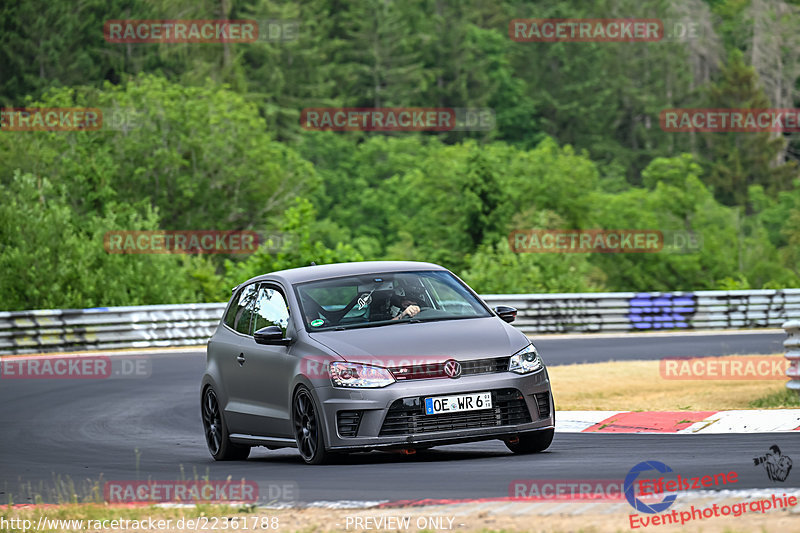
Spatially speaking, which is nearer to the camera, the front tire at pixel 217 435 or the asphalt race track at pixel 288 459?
the asphalt race track at pixel 288 459

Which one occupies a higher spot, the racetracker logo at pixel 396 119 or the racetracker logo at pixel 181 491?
the racetracker logo at pixel 396 119

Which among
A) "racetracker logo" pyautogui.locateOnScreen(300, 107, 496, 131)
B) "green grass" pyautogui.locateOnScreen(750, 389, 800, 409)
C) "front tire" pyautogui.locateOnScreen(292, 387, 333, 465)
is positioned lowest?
"green grass" pyautogui.locateOnScreen(750, 389, 800, 409)

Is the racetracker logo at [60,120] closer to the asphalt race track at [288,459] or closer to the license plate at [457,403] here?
the asphalt race track at [288,459]

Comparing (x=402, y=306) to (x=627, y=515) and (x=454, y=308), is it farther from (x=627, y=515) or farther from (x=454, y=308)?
(x=627, y=515)

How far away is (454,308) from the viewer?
37.3ft

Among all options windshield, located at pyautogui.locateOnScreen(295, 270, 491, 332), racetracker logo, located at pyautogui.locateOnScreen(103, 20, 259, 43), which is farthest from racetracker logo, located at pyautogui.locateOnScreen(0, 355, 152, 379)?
racetracker logo, located at pyautogui.locateOnScreen(103, 20, 259, 43)

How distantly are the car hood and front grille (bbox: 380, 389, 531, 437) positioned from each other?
307mm

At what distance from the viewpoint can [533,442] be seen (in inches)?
433

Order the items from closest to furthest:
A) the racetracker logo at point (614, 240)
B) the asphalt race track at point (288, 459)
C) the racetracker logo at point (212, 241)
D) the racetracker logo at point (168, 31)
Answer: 1. the asphalt race track at point (288, 459)
2. the racetracker logo at point (212, 241)
3. the racetracker logo at point (614, 240)
4. the racetracker logo at point (168, 31)

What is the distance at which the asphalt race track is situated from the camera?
9125mm

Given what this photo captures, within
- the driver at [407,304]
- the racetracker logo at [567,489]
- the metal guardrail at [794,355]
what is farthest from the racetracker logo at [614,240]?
the racetracker logo at [567,489]

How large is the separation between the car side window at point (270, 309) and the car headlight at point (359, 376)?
1104 millimetres

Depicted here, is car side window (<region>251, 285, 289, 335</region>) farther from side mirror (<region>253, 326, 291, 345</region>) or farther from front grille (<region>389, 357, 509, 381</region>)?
front grille (<region>389, 357, 509, 381</region>)

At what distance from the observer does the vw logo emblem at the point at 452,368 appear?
33.7ft
